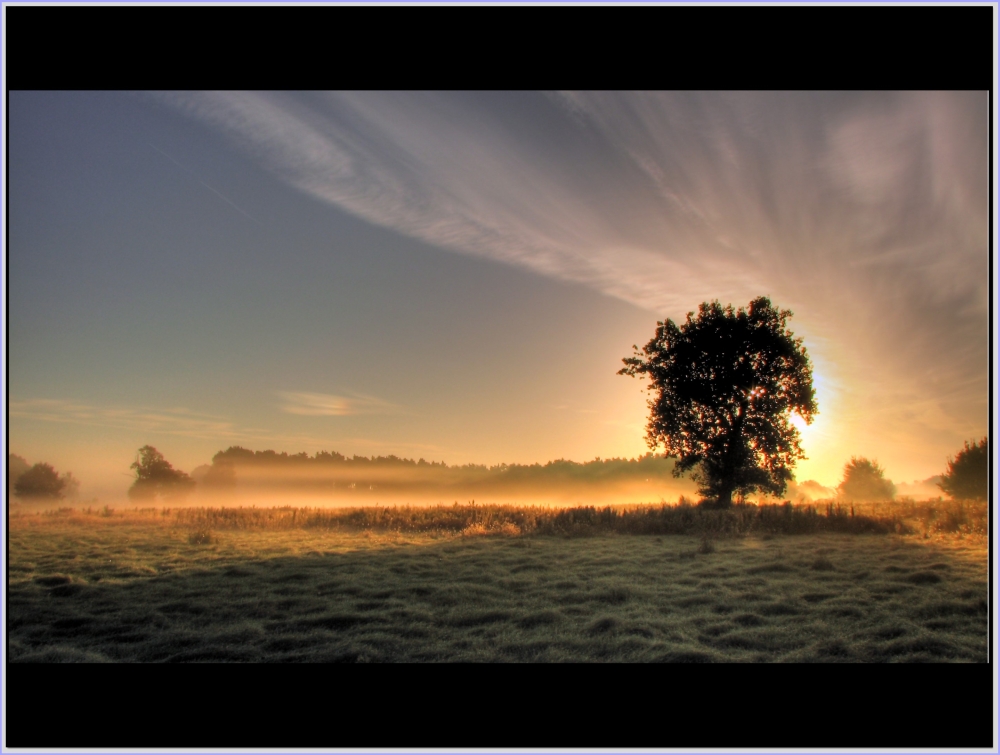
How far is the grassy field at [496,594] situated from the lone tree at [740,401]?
922 cm

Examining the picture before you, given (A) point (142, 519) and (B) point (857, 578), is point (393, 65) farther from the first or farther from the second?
(A) point (142, 519)

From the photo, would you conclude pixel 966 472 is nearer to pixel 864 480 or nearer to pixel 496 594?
pixel 864 480

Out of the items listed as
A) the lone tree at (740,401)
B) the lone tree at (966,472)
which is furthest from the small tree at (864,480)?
the lone tree at (740,401)

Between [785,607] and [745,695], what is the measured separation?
10.9ft

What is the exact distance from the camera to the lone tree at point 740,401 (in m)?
25.3

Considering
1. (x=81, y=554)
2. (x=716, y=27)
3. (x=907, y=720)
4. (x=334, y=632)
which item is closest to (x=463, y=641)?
(x=334, y=632)

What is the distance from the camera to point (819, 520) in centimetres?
1714

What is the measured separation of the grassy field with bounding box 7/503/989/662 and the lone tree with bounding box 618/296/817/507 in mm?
9224

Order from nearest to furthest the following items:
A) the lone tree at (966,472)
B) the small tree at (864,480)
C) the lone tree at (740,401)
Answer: the lone tree at (740,401), the lone tree at (966,472), the small tree at (864,480)

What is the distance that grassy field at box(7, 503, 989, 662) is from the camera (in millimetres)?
6062

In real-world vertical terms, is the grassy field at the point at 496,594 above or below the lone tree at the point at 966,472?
below

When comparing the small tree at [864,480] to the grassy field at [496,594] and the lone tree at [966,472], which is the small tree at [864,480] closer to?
the lone tree at [966,472]

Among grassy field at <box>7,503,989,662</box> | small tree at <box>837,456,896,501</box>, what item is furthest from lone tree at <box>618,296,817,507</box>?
small tree at <box>837,456,896,501</box>

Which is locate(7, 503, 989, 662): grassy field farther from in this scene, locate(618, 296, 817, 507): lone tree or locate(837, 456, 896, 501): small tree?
locate(837, 456, 896, 501): small tree
